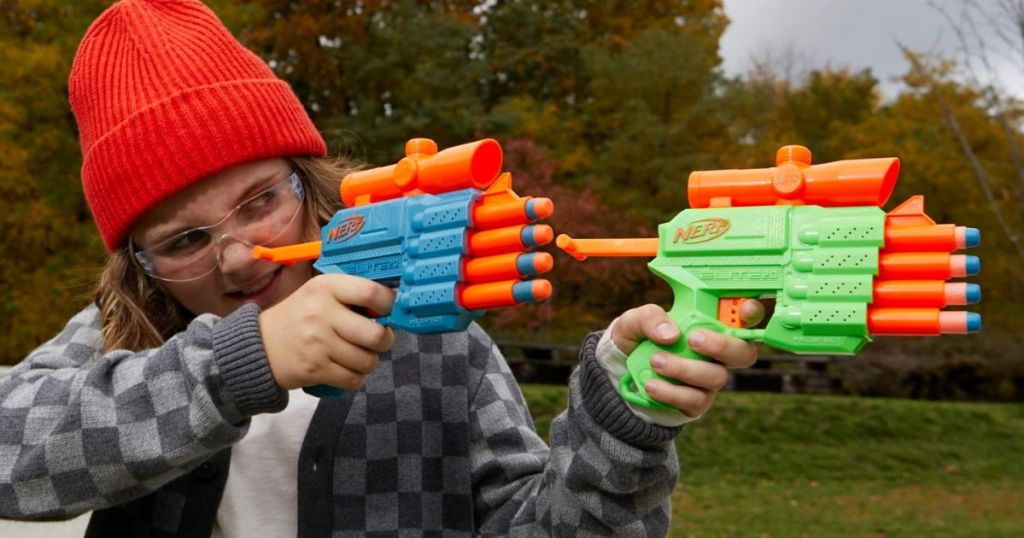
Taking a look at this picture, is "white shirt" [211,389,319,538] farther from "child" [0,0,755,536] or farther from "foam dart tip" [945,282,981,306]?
"foam dart tip" [945,282,981,306]

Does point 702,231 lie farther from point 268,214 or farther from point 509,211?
point 268,214

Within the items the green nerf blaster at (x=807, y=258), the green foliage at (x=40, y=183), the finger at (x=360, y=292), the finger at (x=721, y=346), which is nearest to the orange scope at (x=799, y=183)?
the green nerf blaster at (x=807, y=258)

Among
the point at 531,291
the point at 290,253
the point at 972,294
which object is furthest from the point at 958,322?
the point at 290,253

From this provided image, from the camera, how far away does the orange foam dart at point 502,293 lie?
164cm

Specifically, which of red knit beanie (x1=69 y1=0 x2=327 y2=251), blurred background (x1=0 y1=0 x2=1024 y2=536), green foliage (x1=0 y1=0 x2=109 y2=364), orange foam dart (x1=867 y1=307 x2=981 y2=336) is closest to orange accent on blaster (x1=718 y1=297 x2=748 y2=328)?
orange foam dart (x1=867 y1=307 x2=981 y2=336)

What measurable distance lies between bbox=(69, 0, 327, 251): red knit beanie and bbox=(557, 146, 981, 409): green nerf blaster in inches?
34.2

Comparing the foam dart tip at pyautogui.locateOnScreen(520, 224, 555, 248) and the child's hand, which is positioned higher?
the foam dart tip at pyautogui.locateOnScreen(520, 224, 555, 248)

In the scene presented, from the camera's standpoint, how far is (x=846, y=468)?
12.9 meters

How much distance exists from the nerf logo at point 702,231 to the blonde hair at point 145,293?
92 cm

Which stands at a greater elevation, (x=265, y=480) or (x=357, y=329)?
(x=357, y=329)

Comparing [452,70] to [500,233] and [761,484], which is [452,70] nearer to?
[761,484]

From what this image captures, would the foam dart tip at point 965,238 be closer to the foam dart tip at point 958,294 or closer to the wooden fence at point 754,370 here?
the foam dart tip at point 958,294

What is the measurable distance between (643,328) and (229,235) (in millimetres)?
921

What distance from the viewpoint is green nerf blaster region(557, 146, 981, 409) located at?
1578mm
